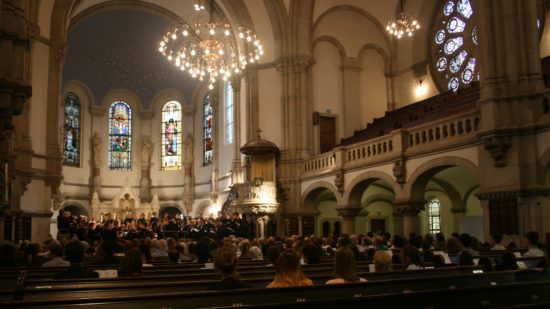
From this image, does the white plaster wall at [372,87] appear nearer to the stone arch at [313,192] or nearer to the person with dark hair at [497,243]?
the stone arch at [313,192]

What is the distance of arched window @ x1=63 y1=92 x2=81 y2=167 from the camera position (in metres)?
31.4

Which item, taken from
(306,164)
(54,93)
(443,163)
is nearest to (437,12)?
(306,164)

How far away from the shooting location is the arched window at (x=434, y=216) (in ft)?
72.6

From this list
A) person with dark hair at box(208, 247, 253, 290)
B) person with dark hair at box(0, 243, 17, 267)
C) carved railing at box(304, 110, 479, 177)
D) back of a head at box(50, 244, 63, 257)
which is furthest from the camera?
carved railing at box(304, 110, 479, 177)

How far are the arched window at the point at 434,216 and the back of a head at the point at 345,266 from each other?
706 inches

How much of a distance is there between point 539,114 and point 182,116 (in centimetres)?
2449

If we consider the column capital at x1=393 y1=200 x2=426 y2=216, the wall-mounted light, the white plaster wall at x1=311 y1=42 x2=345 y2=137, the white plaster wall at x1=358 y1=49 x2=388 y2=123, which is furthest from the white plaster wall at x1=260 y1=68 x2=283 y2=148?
the column capital at x1=393 y1=200 x2=426 y2=216

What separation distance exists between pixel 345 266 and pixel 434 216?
18.3m

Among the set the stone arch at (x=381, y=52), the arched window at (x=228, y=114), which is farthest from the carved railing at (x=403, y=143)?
the arched window at (x=228, y=114)

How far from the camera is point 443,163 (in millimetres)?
14586

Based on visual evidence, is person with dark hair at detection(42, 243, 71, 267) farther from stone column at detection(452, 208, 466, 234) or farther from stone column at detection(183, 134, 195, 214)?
stone column at detection(183, 134, 195, 214)

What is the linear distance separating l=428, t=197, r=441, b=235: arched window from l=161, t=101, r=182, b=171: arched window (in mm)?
16480

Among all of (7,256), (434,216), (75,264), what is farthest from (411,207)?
(75,264)

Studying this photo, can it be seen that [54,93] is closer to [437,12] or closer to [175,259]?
[175,259]
